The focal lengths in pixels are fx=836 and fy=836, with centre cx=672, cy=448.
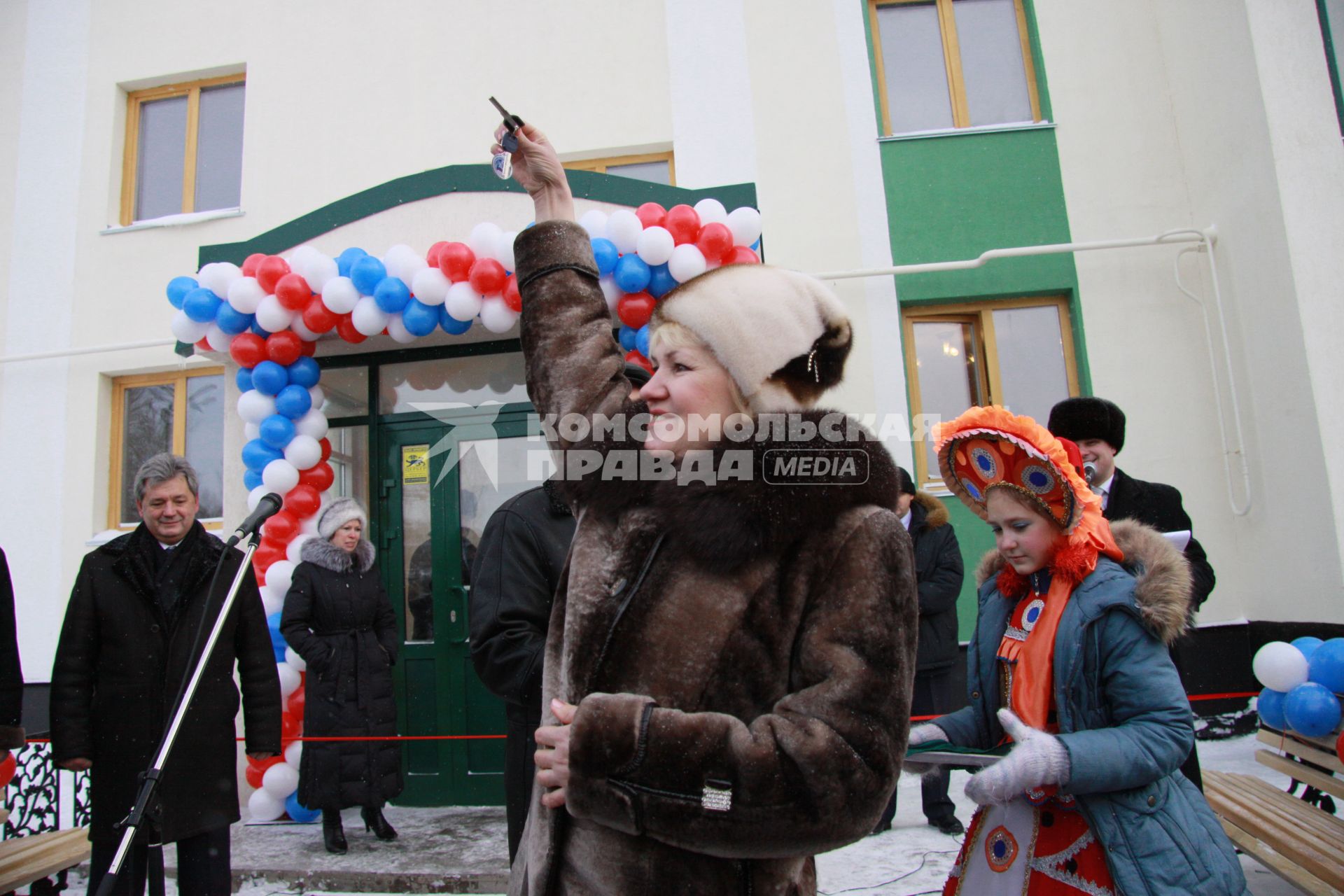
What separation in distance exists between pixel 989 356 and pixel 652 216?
128 inches

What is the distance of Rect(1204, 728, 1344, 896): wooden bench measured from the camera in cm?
269

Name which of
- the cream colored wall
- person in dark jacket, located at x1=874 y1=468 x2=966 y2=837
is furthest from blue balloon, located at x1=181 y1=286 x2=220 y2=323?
the cream colored wall

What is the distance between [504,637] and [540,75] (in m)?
6.12

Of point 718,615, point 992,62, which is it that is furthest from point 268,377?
point 992,62

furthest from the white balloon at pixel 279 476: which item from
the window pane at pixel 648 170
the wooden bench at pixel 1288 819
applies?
the wooden bench at pixel 1288 819

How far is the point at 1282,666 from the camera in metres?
3.32

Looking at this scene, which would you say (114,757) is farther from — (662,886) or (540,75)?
(540,75)

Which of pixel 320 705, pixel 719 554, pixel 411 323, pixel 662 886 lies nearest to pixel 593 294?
pixel 719 554

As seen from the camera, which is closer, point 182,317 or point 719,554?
point 719,554

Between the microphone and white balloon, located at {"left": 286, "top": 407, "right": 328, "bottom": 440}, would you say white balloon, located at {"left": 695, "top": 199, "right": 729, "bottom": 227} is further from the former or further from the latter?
the microphone

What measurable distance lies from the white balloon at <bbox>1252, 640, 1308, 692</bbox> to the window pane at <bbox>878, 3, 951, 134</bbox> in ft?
16.5

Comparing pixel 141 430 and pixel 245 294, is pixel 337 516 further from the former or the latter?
pixel 141 430

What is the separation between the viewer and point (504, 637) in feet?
8.00

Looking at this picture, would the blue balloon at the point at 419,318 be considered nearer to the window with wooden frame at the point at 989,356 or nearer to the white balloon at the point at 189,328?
the white balloon at the point at 189,328
